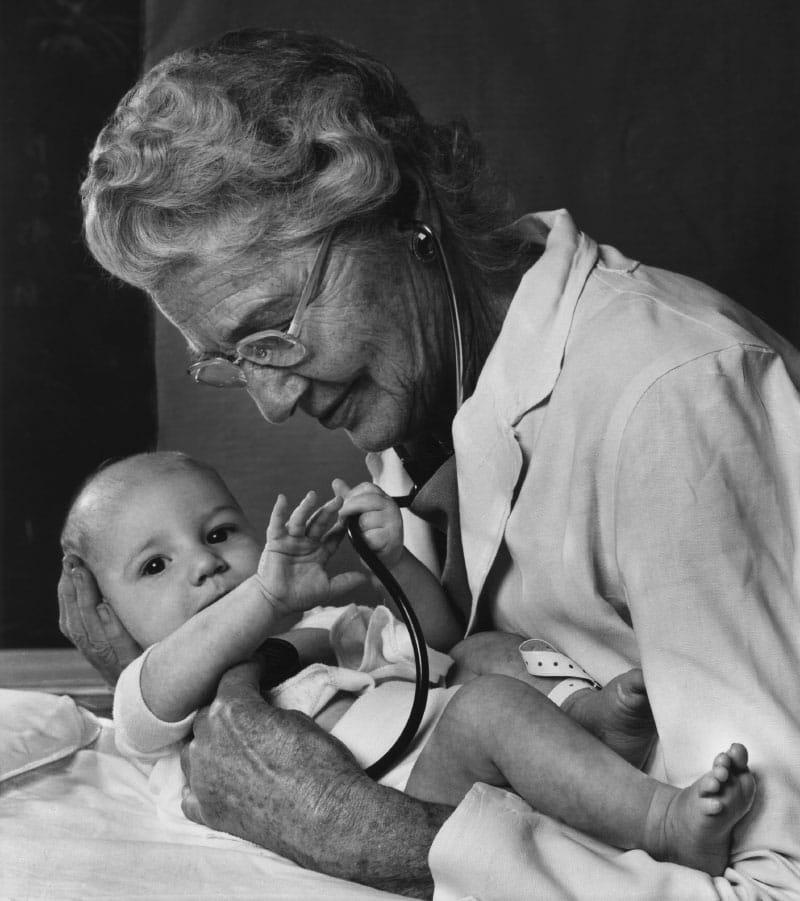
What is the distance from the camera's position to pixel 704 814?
976 millimetres

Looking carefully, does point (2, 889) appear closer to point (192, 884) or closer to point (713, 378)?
point (192, 884)

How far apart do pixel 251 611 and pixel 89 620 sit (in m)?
0.41

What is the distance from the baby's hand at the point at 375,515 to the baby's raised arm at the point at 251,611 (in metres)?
0.03

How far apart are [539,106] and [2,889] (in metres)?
1.76

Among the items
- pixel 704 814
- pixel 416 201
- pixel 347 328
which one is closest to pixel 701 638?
pixel 704 814

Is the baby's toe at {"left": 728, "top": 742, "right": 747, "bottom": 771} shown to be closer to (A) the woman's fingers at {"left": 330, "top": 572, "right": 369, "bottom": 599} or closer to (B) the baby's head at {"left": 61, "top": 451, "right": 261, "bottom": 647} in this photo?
(A) the woman's fingers at {"left": 330, "top": 572, "right": 369, "bottom": 599}

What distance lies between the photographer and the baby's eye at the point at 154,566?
5.65 ft

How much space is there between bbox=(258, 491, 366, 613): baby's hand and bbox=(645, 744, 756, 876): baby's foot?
0.57 m

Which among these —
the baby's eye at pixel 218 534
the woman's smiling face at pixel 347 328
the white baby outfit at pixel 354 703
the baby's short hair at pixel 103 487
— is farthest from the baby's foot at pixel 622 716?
the baby's short hair at pixel 103 487

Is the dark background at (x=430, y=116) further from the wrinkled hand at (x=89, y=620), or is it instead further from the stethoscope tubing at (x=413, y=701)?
the stethoscope tubing at (x=413, y=701)

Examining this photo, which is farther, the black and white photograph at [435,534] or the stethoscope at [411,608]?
the stethoscope at [411,608]

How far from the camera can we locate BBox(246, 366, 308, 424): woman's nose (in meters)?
1.44

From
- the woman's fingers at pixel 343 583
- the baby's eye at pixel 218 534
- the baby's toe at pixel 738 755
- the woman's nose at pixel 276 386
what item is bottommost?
the baby's eye at pixel 218 534

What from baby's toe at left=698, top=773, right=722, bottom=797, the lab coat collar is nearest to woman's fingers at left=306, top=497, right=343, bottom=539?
the lab coat collar
